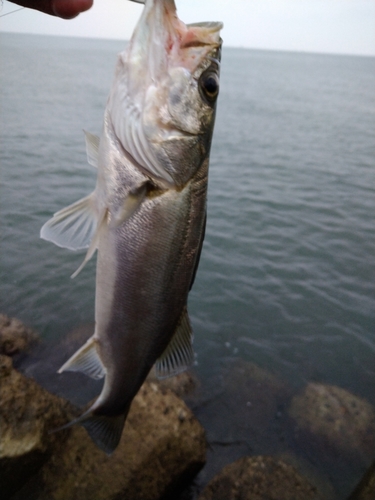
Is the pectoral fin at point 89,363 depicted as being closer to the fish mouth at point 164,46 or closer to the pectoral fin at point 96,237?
the pectoral fin at point 96,237

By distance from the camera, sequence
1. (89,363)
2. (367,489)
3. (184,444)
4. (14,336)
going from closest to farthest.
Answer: (89,363)
(367,489)
(184,444)
(14,336)

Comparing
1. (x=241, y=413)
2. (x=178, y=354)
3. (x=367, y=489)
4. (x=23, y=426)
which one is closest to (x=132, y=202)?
(x=178, y=354)

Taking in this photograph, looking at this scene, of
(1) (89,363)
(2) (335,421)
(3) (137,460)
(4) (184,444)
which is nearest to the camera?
(1) (89,363)

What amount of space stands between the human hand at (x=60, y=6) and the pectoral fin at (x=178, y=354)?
6.49ft

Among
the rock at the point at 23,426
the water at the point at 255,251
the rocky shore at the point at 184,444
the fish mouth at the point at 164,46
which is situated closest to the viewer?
the fish mouth at the point at 164,46

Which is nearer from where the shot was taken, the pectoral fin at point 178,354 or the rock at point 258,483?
the pectoral fin at point 178,354

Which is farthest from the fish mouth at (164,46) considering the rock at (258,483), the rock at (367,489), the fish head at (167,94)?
the rock at (258,483)

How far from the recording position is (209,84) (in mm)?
2174

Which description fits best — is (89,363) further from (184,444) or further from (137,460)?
(184,444)

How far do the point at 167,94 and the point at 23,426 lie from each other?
294 centimetres

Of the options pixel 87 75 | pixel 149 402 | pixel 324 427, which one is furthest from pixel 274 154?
pixel 87 75

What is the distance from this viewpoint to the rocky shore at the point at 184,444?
12.2ft

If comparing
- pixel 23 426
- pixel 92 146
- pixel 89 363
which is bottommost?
pixel 23 426

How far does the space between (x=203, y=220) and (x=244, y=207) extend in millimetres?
9799
